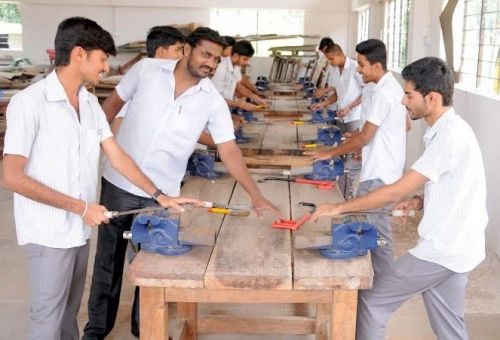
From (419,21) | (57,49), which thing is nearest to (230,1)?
(419,21)

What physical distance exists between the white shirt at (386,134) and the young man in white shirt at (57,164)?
5.41ft

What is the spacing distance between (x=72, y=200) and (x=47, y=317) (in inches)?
16.4

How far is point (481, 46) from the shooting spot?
17.5 ft

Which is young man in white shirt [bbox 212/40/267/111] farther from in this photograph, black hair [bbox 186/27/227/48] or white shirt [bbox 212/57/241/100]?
black hair [bbox 186/27/227/48]

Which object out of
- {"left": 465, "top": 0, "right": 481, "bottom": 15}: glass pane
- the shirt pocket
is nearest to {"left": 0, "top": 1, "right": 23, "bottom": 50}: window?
{"left": 465, "top": 0, "right": 481, "bottom": 15}: glass pane

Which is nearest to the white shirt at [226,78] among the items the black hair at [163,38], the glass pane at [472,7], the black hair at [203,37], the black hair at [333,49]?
the black hair at [333,49]

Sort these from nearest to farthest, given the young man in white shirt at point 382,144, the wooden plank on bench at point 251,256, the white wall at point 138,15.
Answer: the wooden plank on bench at point 251,256 → the young man in white shirt at point 382,144 → the white wall at point 138,15

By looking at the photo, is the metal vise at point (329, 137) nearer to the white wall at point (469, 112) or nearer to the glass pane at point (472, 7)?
the white wall at point (469, 112)

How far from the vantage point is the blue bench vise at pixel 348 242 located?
6.02ft

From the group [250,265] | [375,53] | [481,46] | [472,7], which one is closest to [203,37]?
[250,265]

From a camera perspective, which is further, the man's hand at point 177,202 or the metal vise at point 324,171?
the metal vise at point 324,171

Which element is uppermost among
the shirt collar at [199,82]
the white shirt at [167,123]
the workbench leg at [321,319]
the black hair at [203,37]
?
the black hair at [203,37]

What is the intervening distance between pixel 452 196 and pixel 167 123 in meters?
1.16

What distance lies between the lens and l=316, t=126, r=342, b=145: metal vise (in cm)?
391
